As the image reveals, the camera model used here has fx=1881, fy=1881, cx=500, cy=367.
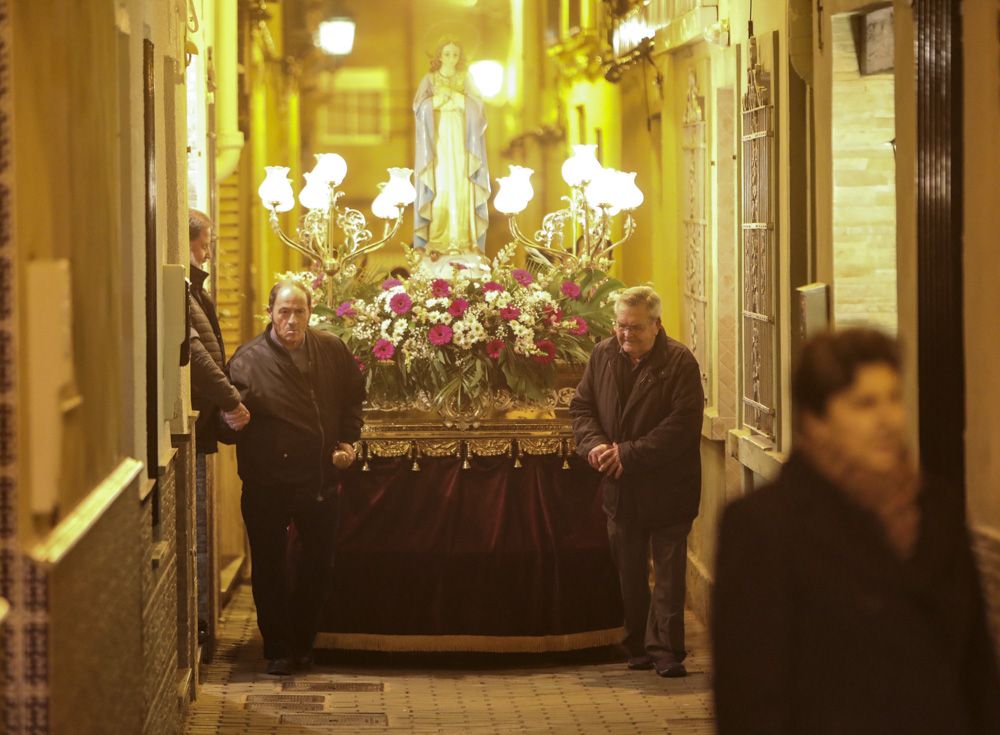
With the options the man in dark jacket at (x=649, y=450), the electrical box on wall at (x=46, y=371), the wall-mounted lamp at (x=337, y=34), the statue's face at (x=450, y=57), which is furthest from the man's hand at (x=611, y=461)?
the wall-mounted lamp at (x=337, y=34)

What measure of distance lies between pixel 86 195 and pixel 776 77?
432 centimetres

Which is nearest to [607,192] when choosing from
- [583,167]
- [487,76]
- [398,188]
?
[583,167]

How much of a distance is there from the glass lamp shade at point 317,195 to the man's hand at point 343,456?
2617 millimetres

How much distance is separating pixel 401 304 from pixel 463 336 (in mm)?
400

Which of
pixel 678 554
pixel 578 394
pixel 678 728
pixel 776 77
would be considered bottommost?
pixel 678 728

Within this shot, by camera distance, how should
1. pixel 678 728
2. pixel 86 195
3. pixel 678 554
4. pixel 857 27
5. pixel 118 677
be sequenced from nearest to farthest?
pixel 86 195, pixel 118 677, pixel 857 27, pixel 678 728, pixel 678 554

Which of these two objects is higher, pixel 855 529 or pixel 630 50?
pixel 630 50

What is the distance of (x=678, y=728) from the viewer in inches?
325

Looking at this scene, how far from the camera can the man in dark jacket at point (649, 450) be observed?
9234 mm

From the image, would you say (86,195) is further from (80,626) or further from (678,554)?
(678,554)

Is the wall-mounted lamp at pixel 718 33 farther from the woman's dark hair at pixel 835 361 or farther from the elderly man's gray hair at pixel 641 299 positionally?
the woman's dark hair at pixel 835 361

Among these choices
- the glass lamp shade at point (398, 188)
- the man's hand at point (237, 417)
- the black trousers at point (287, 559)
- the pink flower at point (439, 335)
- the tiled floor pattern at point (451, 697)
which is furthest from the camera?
the glass lamp shade at point (398, 188)

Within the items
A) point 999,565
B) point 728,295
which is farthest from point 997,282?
point 728,295

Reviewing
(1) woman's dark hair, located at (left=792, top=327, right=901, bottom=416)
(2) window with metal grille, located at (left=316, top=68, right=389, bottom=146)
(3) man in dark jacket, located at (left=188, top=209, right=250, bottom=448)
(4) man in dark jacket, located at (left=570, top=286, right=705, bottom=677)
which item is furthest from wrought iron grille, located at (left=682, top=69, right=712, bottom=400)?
(1) woman's dark hair, located at (left=792, top=327, right=901, bottom=416)
